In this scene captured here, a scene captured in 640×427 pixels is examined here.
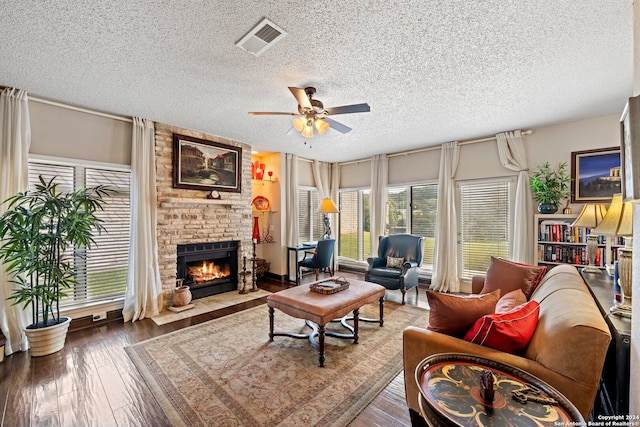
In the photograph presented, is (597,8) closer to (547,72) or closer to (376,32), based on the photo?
(547,72)

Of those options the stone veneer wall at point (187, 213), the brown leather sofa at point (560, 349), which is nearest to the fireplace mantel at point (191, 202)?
the stone veneer wall at point (187, 213)

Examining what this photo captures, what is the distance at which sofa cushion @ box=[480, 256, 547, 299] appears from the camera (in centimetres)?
239

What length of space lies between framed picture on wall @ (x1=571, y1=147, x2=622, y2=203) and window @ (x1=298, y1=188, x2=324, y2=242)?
4.49 meters

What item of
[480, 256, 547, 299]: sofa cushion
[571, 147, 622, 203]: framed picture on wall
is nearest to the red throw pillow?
[480, 256, 547, 299]: sofa cushion

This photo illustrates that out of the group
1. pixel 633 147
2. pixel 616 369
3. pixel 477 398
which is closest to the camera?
pixel 633 147

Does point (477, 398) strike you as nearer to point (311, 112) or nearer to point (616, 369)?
point (616, 369)

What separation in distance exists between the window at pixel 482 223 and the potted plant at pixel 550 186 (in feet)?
1.61

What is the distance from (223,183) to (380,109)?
113 inches

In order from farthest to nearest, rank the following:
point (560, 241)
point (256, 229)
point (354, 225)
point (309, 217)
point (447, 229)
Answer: point (354, 225) < point (309, 217) < point (256, 229) < point (447, 229) < point (560, 241)

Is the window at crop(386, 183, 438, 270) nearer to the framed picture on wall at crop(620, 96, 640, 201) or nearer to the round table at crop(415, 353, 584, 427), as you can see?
the round table at crop(415, 353, 584, 427)

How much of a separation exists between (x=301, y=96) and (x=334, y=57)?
42 centimetres

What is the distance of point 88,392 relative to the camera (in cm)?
209

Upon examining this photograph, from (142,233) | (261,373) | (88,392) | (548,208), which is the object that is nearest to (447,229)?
(548,208)

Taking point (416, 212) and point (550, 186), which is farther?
point (416, 212)
